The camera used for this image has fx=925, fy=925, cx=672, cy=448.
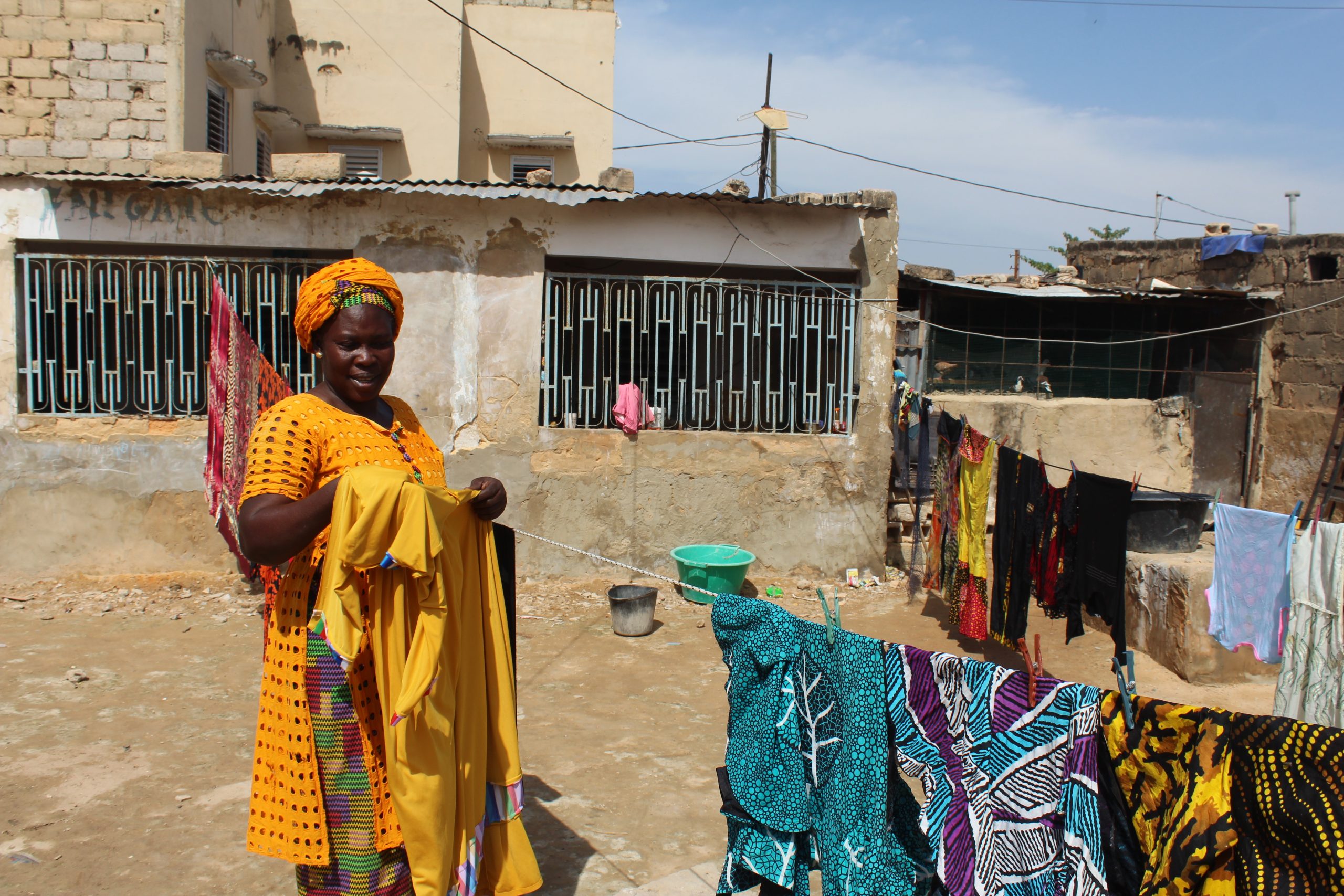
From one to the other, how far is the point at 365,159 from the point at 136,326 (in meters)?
6.94

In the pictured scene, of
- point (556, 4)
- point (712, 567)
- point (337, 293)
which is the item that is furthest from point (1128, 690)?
point (556, 4)

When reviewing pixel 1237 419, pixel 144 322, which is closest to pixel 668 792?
pixel 144 322

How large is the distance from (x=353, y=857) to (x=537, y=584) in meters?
5.18

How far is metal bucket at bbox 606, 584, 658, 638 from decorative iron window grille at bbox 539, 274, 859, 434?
1.58m

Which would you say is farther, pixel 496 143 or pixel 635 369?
pixel 496 143

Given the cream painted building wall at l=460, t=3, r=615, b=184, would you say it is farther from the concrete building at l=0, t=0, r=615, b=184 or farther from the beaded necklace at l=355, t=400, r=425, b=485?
the beaded necklace at l=355, t=400, r=425, b=485

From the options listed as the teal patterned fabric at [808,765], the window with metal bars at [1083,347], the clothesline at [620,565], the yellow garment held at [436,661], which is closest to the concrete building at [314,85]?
the clothesline at [620,565]

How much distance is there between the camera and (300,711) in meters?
1.96

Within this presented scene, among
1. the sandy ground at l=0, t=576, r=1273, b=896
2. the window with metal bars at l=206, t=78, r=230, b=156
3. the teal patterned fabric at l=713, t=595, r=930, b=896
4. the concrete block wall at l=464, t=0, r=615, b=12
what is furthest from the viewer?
the concrete block wall at l=464, t=0, r=615, b=12

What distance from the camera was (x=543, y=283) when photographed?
23.2ft

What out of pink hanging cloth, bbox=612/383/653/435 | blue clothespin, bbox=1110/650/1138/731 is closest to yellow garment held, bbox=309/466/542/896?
blue clothespin, bbox=1110/650/1138/731

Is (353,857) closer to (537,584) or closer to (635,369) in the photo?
(537,584)

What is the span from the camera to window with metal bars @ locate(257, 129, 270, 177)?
11.8 m

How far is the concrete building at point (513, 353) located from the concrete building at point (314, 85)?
2.35 metres
